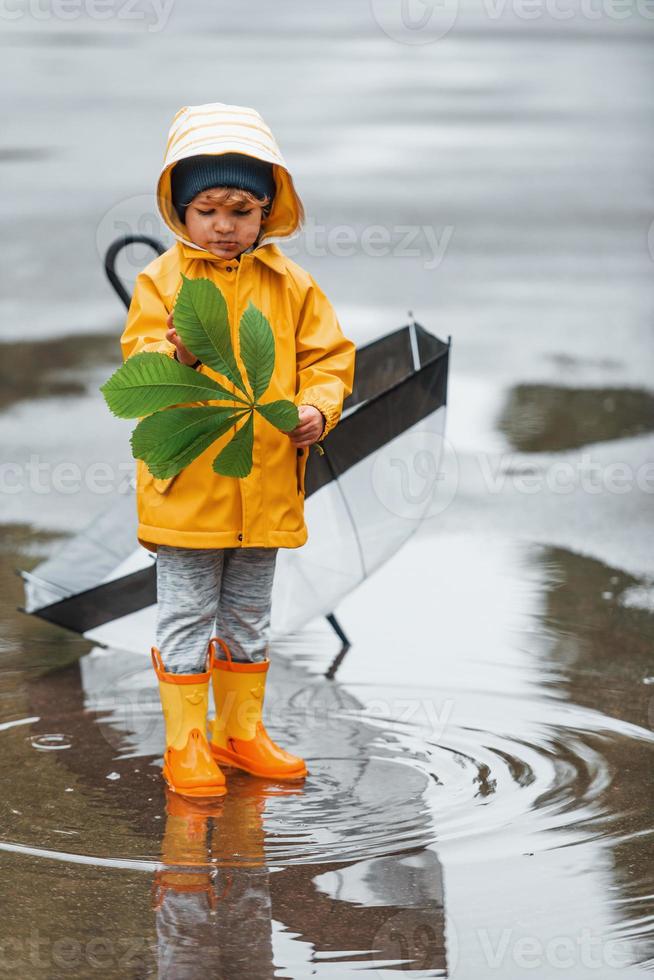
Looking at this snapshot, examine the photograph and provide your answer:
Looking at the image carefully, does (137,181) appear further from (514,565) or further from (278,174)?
(278,174)

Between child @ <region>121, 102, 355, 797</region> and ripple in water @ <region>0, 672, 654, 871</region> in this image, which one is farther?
child @ <region>121, 102, 355, 797</region>

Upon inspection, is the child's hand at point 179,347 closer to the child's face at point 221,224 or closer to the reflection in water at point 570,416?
the child's face at point 221,224

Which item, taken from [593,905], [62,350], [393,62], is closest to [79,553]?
[593,905]

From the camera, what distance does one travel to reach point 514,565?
4.46m

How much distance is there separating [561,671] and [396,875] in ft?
3.92

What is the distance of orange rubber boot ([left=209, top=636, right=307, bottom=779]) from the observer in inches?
118

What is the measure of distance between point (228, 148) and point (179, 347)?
0.41 meters

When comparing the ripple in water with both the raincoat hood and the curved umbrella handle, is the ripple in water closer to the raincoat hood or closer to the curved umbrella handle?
the curved umbrella handle

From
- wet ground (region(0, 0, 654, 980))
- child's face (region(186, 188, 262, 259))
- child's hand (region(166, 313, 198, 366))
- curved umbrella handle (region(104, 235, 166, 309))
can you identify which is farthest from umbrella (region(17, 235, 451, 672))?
child's hand (region(166, 313, 198, 366))

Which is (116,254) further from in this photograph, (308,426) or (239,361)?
(308,426)

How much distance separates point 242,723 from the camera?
305 centimetres

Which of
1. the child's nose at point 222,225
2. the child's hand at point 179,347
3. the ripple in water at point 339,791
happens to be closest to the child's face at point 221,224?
the child's nose at point 222,225

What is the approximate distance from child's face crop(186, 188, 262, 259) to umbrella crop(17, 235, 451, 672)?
1.78 ft

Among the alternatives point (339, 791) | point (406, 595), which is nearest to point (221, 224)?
point (339, 791)
